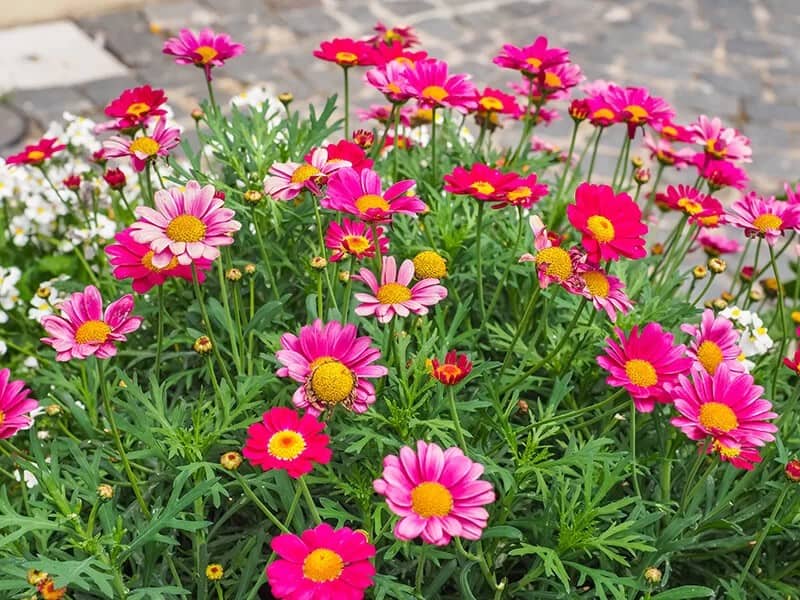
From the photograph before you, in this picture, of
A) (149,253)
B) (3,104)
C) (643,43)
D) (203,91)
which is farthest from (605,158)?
(149,253)

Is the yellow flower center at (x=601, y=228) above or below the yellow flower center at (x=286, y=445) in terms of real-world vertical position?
above

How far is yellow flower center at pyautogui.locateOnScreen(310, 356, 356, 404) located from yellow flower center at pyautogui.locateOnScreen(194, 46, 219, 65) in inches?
28.0

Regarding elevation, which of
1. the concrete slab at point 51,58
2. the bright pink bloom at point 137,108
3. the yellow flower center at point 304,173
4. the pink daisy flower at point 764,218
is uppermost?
the yellow flower center at point 304,173

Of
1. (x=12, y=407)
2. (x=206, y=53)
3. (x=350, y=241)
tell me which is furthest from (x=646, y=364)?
(x=206, y=53)

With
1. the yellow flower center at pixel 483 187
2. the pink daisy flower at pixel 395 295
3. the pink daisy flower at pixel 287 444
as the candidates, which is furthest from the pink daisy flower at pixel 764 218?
the pink daisy flower at pixel 287 444

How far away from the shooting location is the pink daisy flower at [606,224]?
112 cm

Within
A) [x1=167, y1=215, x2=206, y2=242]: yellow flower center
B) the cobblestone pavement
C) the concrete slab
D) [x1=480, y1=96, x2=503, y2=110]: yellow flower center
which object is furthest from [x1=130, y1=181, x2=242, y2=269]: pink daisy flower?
the concrete slab

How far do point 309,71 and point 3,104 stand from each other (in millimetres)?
1204

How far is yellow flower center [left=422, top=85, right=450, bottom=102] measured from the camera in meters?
1.44

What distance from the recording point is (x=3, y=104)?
11.2 ft

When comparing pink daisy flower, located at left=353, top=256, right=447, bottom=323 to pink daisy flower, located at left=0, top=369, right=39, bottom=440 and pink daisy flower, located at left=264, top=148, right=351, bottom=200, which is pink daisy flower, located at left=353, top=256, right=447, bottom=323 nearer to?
pink daisy flower, located at left=264, top=148, right=351, bottom=200

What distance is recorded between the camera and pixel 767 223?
134cm

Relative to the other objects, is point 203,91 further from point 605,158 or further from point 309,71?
point 605,158

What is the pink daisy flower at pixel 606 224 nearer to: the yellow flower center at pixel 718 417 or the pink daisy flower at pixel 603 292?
the pink daisy flower at pixel 603 292
